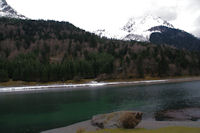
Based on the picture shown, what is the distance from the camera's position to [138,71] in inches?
5536

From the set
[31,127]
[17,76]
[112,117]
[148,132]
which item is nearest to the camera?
[148,132]

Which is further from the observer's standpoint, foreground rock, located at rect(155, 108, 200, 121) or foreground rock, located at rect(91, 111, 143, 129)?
Result: foreground rock, located at rect(155, 108, 200, 121)

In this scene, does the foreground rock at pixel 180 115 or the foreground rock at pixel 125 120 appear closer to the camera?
the foreground rock at pixel 125 120

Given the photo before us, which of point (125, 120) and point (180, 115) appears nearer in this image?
point (125, 120)

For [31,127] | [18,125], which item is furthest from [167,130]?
[18,125]

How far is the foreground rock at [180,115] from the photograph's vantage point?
3118 cm

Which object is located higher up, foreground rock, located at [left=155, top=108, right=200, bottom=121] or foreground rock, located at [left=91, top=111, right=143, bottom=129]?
foreground rock, located at [left=91, top=111, right=143, bottom=129]

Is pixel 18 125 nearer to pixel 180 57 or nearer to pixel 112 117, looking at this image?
pixel 112 117

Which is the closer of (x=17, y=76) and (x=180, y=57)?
(x=17, y=76)

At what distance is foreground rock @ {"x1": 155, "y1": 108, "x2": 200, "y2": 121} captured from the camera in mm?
31183

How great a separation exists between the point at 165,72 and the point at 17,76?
10248 centimetres

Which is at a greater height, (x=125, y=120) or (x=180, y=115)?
(x=125, y=120)

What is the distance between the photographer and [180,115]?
33.3 metres

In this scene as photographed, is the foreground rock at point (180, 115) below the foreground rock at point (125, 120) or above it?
below
